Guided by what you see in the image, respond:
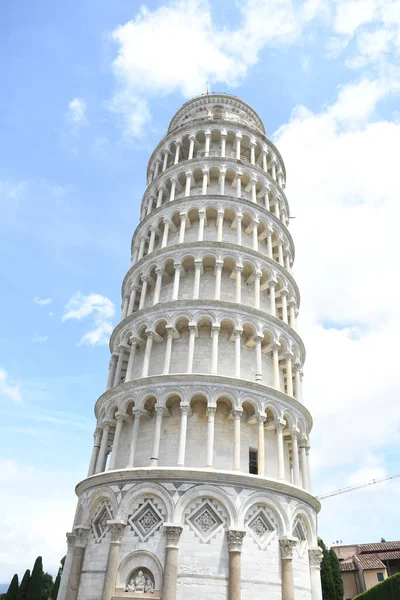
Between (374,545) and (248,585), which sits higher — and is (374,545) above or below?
above

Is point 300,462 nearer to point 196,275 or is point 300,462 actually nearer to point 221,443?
point 221,443

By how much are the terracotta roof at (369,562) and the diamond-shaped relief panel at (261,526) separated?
35069mm

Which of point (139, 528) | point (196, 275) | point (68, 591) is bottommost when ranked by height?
point (68, 591)

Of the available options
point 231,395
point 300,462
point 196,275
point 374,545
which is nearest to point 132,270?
point 196,275

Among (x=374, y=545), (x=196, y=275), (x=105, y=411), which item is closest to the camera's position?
(x=105, y=411)

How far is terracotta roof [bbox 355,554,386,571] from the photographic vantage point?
46.1 m

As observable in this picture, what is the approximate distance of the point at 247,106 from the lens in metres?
36.5

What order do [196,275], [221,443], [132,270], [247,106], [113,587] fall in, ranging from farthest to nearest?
[247,106] → [132,270] → [196,275] → [221,443] → [113,587]

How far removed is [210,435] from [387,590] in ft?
34.1

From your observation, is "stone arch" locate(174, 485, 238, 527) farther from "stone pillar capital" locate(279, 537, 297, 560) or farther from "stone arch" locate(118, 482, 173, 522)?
"stone pillar capital" locate(279, 537, 297, 560)

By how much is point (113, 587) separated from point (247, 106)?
32378mm

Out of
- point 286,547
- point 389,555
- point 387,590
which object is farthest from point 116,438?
point 389,555

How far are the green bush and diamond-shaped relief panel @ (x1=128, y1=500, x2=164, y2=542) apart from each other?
10306mm

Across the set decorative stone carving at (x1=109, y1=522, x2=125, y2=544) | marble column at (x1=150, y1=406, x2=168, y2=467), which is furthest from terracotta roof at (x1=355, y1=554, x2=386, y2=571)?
decorative stone carving at (x1=109, y1=522, x2=125, y2=544)
